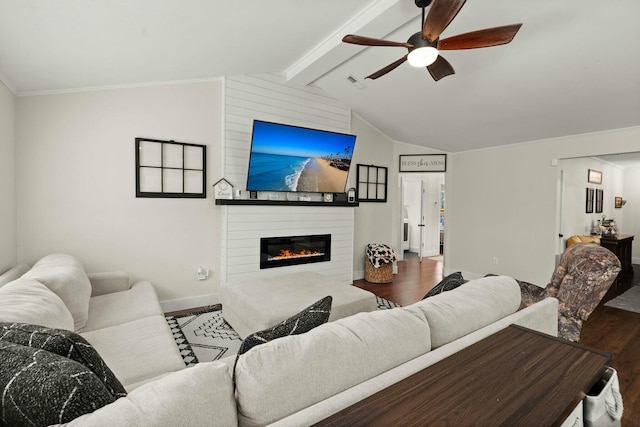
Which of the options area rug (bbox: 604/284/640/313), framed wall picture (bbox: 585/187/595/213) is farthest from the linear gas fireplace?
framed wall picture (bbox: 585/187/595/213)

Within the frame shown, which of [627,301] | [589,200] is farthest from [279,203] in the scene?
[589,200]

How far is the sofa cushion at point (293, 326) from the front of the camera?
1.12 metres

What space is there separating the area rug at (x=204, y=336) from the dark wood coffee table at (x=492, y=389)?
80.8 inches

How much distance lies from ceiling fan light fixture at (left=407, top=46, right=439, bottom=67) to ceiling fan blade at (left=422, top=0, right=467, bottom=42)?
8 cm

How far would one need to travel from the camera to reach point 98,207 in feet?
10.7

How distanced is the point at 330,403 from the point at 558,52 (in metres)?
3.40

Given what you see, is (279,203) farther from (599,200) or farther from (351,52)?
(599,200)

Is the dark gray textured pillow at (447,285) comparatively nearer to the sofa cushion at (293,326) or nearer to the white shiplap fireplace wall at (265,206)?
the sofa cushion at (293,326)

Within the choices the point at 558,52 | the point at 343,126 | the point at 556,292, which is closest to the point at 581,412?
the point at 556,292

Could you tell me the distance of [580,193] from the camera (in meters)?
5.68

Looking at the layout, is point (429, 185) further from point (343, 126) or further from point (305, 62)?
point (305, 62)

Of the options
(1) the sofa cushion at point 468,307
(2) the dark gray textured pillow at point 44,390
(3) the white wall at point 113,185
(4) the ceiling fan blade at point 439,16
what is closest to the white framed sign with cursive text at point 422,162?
(3) the white wall at point 113,185

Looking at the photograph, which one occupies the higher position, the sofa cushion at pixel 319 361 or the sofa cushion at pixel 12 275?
the sofa cushion at pixel 319 361

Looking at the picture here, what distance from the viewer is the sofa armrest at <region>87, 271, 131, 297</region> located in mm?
2838
